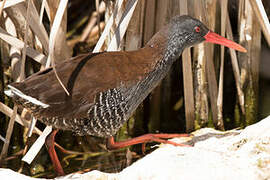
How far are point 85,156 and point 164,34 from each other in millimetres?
1388

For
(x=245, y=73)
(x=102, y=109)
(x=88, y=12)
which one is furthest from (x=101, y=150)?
(x=88, y=12)

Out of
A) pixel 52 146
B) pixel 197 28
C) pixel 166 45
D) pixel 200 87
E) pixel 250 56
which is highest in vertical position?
pixel 197 28

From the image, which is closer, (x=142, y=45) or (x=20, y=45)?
(x=20, y=45)

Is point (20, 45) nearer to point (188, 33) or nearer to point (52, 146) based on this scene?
point (52, 146)

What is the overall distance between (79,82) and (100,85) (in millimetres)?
138

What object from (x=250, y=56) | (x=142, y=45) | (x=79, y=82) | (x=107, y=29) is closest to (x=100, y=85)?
(x=79, y=82)

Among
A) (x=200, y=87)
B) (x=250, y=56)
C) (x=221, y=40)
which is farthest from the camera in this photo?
(x=250, y=56)

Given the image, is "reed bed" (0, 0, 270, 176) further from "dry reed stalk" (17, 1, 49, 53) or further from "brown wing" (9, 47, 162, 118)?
"brown wing" (9, 47, 162, 118)

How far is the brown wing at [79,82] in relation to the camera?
3.01 metres

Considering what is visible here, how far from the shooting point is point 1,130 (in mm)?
4195

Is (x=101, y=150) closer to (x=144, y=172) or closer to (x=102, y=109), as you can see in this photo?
(x=102, y=109)

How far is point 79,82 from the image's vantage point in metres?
3.03

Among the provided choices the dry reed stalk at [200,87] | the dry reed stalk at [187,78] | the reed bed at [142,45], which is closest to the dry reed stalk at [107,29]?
the reed bed at [142,45]

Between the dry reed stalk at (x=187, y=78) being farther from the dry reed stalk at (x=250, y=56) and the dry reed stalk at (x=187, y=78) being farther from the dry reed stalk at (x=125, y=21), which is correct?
the dry reed stalk at (x=250, y=56)
